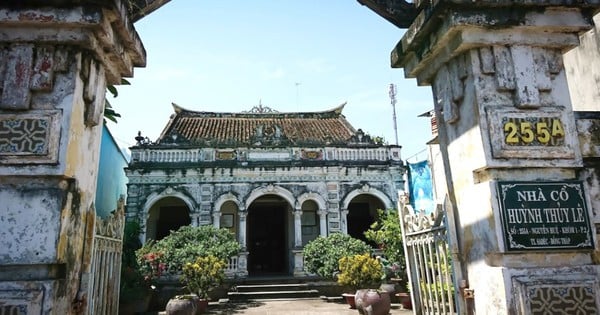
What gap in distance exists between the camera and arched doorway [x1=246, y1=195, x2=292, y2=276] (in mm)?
15031

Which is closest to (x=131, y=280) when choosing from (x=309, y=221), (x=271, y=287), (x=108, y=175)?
(x=108, y=175)

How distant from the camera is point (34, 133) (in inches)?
88.7

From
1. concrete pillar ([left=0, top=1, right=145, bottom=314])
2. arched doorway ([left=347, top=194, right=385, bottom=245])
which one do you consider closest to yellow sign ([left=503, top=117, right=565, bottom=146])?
concrete pillar ([left=0, top=1, right=145, bottom=314])

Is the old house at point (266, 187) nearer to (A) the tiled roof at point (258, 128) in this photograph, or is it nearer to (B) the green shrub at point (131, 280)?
(A) the tiled roof at point (258, 128)

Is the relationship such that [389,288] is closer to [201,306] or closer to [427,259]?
[201,306]

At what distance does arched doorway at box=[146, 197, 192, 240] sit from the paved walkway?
17.3ft

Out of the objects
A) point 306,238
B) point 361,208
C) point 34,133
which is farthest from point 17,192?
point 361,208

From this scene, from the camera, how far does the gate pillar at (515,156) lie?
88.1 inches

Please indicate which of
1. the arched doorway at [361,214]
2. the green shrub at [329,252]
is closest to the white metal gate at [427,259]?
the green shrub at [329,252]

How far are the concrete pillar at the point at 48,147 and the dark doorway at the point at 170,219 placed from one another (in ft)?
41.9

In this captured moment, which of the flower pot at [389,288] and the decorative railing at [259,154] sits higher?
the decorative railing at [259,154]

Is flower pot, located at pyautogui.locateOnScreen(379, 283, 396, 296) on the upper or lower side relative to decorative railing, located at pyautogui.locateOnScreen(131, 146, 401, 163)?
lower

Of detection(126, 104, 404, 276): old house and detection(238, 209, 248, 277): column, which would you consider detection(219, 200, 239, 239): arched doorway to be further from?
detection(238, 209, 248, 277): column

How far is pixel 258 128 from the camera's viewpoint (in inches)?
587
